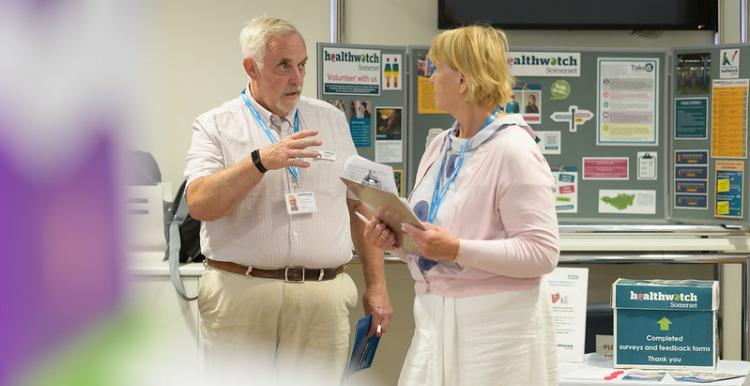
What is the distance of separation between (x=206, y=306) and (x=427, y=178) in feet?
2.66

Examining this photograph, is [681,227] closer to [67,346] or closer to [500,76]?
[500,76]

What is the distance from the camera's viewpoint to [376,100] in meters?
4.32

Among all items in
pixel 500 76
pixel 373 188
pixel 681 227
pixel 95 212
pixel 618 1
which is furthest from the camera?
pixel 618 1

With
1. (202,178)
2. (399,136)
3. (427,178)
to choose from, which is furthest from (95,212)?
(399,136)

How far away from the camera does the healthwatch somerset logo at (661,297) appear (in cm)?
306

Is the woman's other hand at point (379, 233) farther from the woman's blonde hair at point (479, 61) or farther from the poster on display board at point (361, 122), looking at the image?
the poster on display board at point (361, 122)

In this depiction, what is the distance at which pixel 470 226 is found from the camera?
2.10 m

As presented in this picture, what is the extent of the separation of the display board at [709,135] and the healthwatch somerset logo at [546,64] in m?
0.47

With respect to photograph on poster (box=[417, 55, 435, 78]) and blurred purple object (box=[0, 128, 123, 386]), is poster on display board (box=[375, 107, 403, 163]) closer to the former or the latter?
photograph on poster (box=[417, 55, 435, 78])

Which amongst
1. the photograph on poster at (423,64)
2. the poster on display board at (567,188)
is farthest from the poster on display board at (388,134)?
the poster on display board at (567,188)

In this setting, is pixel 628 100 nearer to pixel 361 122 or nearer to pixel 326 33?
pixel 361 122

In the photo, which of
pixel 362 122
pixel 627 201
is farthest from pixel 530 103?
pixel 362 122

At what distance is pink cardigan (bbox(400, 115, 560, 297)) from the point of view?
2.02 metres

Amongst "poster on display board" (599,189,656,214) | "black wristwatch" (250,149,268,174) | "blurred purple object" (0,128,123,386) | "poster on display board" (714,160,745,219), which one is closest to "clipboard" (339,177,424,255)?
"black wristwatch" (250,149,268,174)
